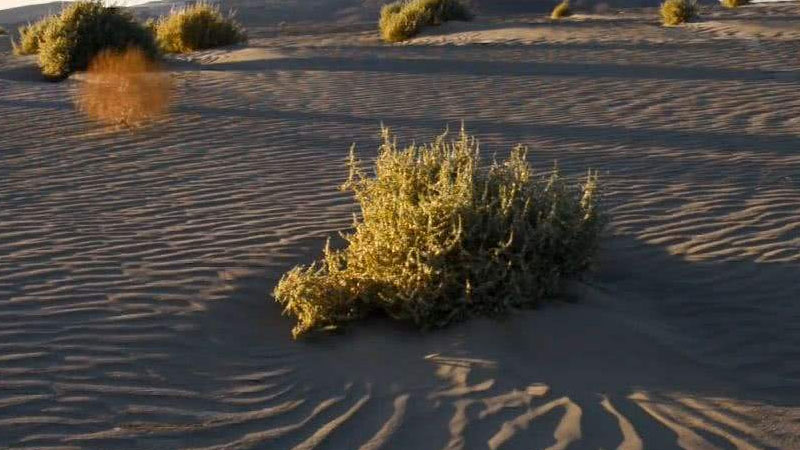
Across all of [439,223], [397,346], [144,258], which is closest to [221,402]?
[397,346]

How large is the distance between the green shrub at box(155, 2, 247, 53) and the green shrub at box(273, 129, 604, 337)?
624 inches

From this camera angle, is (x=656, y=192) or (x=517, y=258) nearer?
(x=517, y=258)

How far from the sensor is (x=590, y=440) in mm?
4816

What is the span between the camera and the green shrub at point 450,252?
20.3ft

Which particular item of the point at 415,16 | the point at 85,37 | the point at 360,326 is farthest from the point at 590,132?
the point at 415,16

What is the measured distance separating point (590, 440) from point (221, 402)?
1741 millimetres

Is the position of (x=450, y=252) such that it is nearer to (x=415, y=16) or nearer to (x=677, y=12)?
(x=415, y=16)

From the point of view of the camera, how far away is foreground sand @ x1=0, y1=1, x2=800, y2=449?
507cm

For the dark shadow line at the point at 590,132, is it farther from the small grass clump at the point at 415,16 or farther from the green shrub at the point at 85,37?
the small grass clump at the point at 415,16

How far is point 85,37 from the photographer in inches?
707

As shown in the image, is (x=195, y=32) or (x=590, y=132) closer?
(x=590, y=132)

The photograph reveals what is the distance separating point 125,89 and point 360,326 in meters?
10.0

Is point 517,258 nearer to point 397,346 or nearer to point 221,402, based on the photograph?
point 397,346

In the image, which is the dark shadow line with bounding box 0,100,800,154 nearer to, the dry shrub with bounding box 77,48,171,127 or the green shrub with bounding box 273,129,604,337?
the dry shrub with bounding box 77,48,171,127
